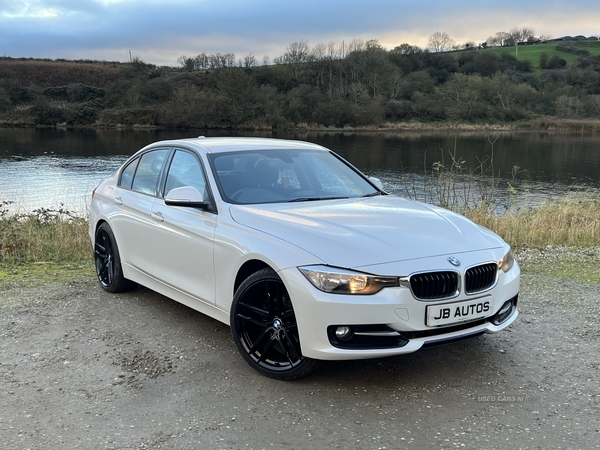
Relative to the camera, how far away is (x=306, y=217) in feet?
13.1

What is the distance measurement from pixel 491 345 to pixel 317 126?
82.6m

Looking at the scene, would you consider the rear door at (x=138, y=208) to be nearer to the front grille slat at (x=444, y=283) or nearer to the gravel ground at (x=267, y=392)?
the gravel ground at (x=267, y=392)

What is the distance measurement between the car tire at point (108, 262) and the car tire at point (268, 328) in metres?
2.23

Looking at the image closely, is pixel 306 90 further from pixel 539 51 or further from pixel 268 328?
pixel 268 328

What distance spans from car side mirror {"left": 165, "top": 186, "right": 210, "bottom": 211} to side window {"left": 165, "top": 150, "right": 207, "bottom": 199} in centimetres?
19

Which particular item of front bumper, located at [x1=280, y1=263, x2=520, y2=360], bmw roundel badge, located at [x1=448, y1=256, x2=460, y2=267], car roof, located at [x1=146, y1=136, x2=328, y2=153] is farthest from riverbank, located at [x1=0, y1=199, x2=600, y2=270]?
front bumper, located at [x1=280, y1=263, x2=520, y2=360]

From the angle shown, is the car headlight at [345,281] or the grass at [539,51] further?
the grass at [539,51]

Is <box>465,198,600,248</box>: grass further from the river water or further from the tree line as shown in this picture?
the tree line

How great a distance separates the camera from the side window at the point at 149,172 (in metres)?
5.32

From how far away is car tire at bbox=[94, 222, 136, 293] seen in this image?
5715 millimetres

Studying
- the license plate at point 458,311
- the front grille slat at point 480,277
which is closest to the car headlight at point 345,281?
the license plate at point 458,311

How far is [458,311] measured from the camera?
3.50m

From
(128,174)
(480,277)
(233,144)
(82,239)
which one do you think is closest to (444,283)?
(480,277)

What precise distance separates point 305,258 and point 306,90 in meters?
91.4
